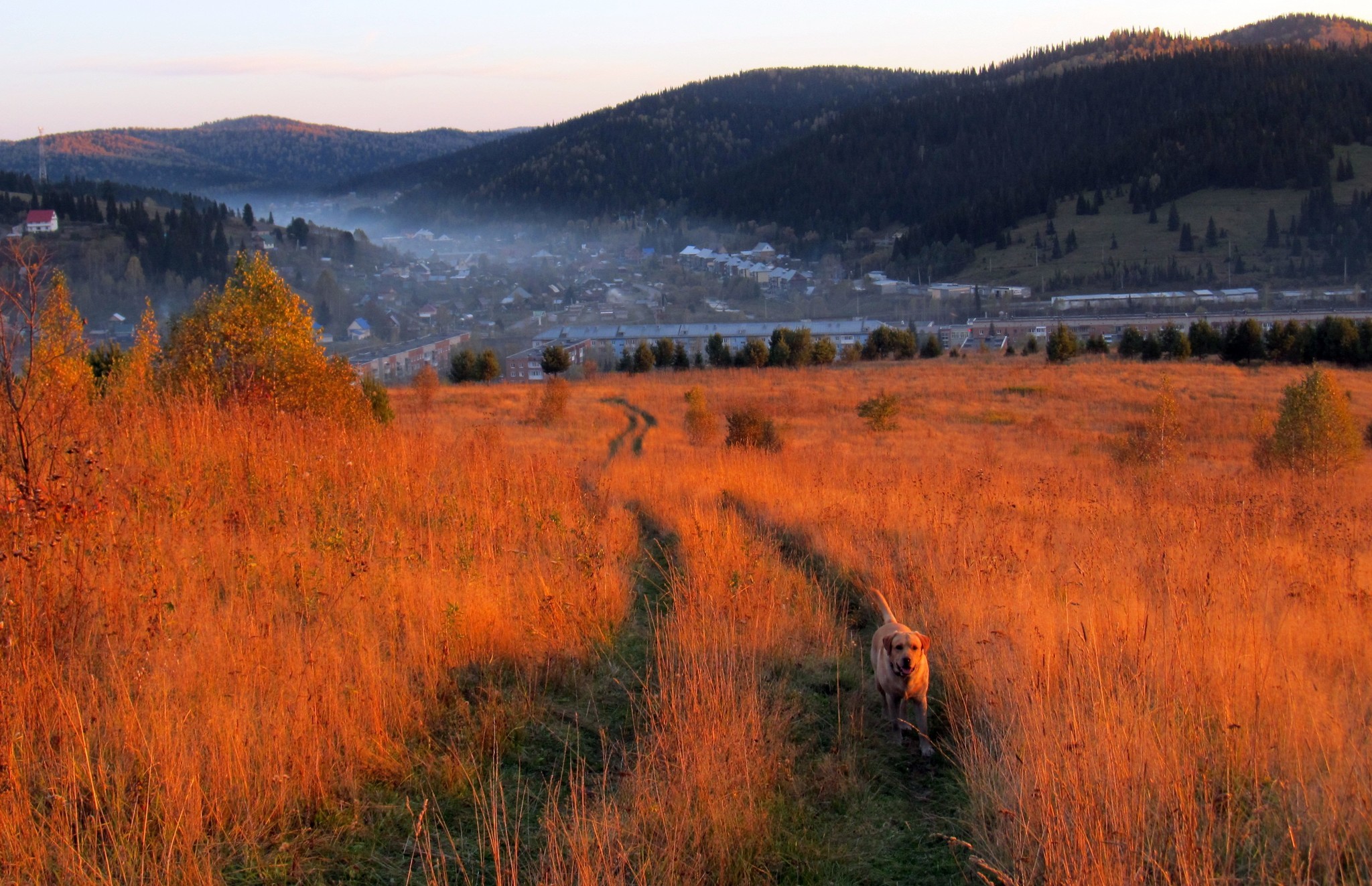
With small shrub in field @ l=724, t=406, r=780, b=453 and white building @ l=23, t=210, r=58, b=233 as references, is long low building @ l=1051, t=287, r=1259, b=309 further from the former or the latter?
white building @ l=23, t=210, r=58, b=233

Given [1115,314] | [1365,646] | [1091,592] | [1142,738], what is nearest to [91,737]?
[1142,738]

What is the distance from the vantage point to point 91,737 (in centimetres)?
320

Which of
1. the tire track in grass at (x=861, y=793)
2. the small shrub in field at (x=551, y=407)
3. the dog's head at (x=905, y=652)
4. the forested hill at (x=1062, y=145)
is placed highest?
the forested hill at (x=1062, y=145)

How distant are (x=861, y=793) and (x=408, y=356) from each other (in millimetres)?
64171

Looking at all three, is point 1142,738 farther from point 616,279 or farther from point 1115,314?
point 616,279

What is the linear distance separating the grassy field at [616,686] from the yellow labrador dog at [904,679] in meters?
0.13

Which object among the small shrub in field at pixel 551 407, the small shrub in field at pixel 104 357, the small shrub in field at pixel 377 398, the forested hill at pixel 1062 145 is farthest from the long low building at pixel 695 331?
the small shrub in field at pixel 104 357

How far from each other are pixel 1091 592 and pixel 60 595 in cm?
516

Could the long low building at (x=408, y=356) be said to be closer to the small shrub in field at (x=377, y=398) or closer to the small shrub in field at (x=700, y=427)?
the small shrub in field at (x=377, y=398)

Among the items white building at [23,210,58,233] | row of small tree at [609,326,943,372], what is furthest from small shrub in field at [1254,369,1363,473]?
white building at [23,210,58,233]

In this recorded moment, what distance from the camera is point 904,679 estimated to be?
4.13m

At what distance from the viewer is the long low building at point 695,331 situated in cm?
7031

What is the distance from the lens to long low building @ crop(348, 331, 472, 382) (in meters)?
56.3

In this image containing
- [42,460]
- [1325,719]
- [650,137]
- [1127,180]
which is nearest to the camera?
[1325,719]
